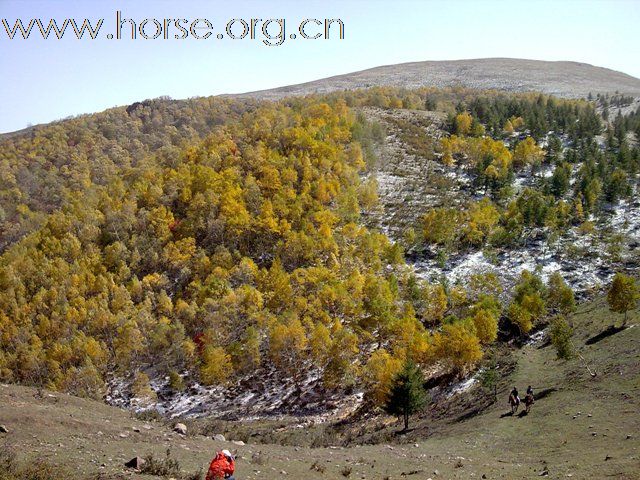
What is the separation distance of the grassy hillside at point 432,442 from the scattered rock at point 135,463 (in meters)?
0.42

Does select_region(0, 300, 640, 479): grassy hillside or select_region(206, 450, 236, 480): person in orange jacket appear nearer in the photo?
select_region(206, 450, 236, 480): person in orange jacket

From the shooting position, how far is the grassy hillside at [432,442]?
64.4ft

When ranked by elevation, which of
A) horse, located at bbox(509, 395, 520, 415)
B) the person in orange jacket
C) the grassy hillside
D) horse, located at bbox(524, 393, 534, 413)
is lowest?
horse, located at bbox(509, 395, 520, 415)

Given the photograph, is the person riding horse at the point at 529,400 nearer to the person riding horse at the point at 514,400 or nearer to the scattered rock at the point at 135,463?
the person riding horse at the point at 514,400

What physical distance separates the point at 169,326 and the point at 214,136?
6914 centimetres

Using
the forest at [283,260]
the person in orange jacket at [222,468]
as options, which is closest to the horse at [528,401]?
the forest at [283,260]

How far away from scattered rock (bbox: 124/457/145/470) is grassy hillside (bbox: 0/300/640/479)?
424mm

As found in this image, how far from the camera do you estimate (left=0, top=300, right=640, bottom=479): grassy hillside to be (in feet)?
64.4

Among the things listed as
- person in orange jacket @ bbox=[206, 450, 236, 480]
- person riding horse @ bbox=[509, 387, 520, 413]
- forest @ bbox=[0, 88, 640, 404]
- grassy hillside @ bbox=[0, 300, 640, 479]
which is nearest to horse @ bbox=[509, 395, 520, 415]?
person riding horse @ bbox=[509, 387, 520, 413]

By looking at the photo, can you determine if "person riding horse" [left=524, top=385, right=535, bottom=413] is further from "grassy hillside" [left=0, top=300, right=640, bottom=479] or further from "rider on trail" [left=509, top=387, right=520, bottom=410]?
"rider on trail" [left=509, top=387, right=520, bottom=410]

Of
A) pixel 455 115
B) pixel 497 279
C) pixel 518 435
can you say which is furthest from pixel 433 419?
pixel 455 115

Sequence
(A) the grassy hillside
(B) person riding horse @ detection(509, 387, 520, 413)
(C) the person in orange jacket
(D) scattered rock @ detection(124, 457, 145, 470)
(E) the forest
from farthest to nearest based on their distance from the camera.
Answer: (E) the forest < (B) person riding horse @ detection(509, 387, 520, 413) < (A) the grassy hillside < (D) scattered rock @ detection(124, 457, 145, 470) < (C) the person in orange jacket

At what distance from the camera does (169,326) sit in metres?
75.5

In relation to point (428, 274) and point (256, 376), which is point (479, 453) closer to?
point (256, 376)
